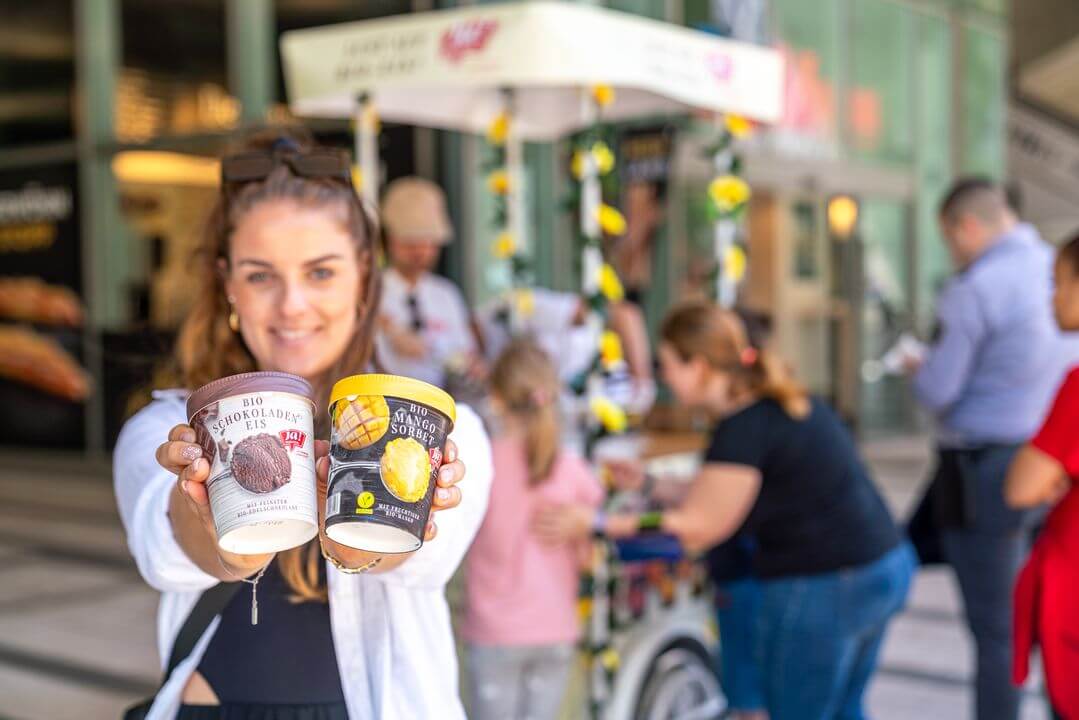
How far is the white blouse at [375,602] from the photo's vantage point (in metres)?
1.46

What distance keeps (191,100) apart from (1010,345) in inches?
349

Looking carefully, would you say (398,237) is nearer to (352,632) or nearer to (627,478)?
(627,478)

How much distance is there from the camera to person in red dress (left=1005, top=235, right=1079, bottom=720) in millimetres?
2502

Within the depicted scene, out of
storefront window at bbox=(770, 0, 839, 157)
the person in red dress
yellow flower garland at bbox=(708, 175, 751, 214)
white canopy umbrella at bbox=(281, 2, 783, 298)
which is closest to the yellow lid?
the person in red dress

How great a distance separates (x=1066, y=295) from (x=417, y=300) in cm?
306

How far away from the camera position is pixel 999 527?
3.60 m

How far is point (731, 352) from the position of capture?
124 inches

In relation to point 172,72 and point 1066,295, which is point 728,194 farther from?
point 172,72

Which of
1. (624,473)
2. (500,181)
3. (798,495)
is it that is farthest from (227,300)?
(500,181)

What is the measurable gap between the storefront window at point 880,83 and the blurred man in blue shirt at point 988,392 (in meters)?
9.32

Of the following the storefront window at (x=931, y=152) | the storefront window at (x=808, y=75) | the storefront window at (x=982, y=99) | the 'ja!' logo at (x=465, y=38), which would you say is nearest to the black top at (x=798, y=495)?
the 'ja!' logo at (x=465, y=38)

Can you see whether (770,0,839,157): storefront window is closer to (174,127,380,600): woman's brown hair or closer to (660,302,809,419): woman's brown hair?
(660,302,809,419): woman's brown hair

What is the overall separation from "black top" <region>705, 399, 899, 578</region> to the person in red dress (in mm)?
460

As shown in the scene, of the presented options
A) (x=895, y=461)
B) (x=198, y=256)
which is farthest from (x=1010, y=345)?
(x=895, y=461)
